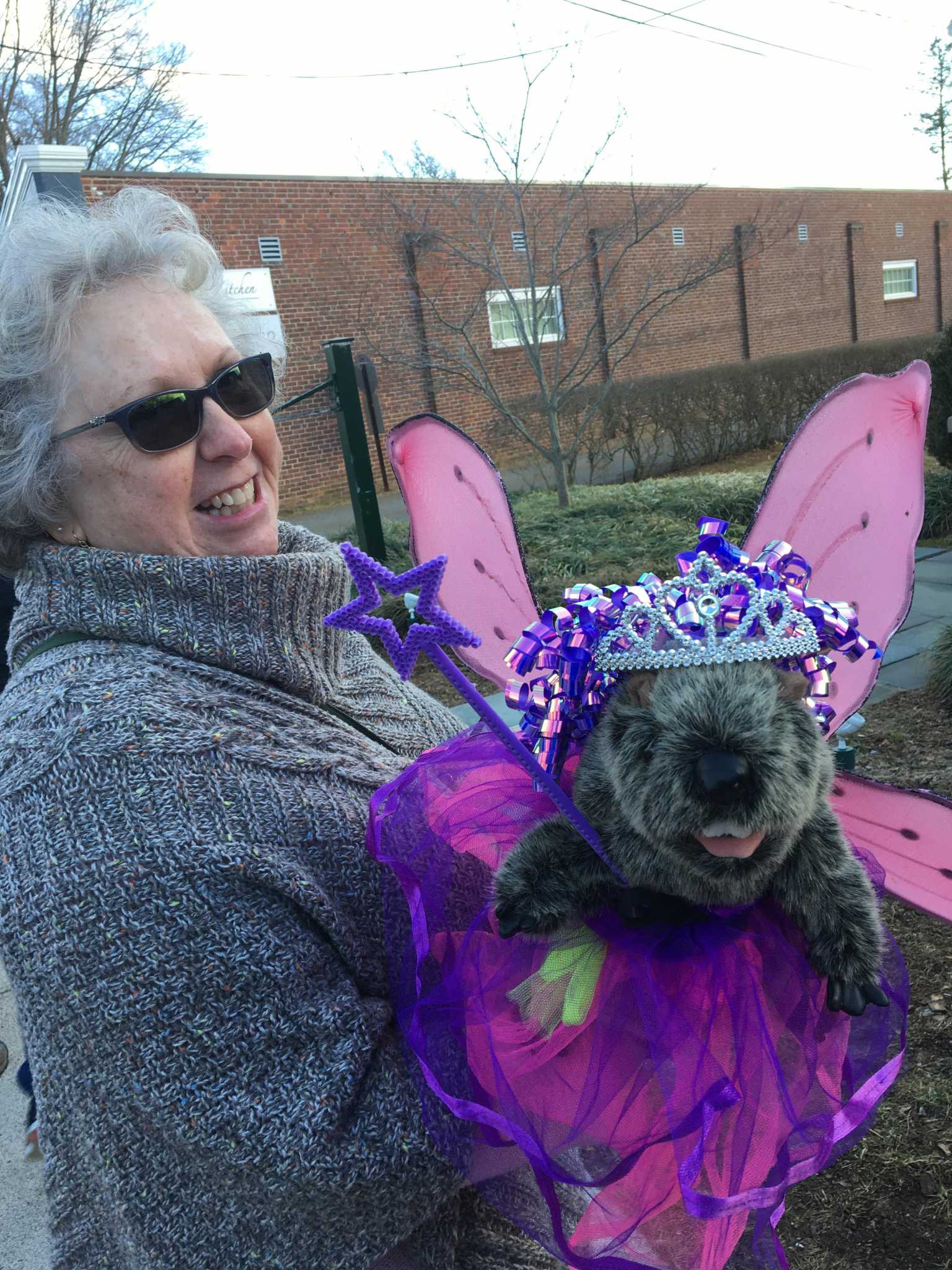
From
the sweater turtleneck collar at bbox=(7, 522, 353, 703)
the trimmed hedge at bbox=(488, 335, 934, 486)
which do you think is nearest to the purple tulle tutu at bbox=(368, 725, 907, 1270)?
the sweater turtleneck collar at bbox=(7, 522, 353, 703)

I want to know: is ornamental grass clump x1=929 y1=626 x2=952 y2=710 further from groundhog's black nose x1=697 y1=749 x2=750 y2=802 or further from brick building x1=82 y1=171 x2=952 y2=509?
brick building x1=82 y1=171 x2=952 y2=509

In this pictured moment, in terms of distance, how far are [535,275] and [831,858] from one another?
36.4 ft

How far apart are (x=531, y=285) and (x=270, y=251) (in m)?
7.41

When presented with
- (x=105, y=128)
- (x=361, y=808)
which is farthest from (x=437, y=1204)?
(x=105, y=128)

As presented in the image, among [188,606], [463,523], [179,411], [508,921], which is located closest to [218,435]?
[179,411]

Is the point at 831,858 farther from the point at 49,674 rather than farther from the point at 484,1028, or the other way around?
the point at 49,674

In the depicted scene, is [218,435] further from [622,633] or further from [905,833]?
[905,833]

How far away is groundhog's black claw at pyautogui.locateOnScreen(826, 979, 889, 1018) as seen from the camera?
1.07 m

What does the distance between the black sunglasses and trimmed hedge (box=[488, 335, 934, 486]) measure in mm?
10991

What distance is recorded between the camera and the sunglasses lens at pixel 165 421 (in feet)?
4.92

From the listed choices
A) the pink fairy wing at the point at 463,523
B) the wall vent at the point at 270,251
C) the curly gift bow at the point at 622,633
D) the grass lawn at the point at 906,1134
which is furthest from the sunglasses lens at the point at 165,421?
the wall vent at the point at 270,251

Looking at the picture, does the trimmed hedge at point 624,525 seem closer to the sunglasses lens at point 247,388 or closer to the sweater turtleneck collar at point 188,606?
the sunglasses lens at point 247,388

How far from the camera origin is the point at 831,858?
1117 millimetres

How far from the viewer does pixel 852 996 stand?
1080mm
